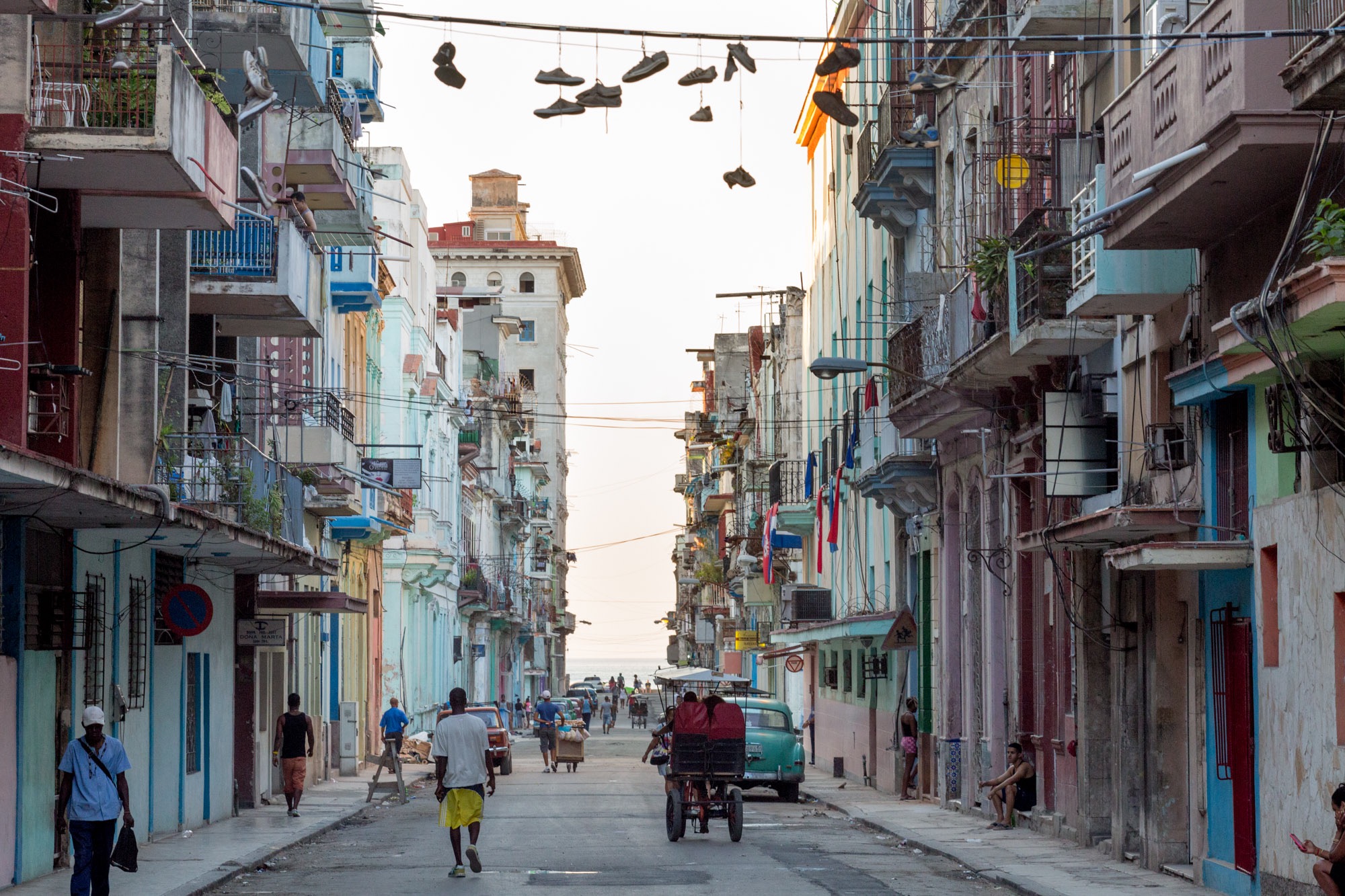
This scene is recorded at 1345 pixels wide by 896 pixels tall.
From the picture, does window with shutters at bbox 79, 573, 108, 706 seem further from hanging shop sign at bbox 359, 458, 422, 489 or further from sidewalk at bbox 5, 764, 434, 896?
hanging shop sign at bbox 359, 458, 422, 489

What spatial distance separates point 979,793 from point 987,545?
3.38 metres

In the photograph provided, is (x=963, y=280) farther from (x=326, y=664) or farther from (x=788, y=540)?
(x=788, y=540)

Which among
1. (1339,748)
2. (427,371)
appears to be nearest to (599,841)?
(1339,748)

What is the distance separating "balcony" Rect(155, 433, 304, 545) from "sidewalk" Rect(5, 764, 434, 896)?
367cm

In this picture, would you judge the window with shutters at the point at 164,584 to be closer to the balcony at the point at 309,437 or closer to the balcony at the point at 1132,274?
the balcony at the point at 309,437

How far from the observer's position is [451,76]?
12555 millimetres

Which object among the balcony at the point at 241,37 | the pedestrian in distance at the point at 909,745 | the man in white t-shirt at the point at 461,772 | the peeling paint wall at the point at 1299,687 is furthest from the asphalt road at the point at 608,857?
the balcony at the point at 241,37

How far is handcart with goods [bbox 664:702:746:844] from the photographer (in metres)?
21.9

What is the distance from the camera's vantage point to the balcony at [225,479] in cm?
2284

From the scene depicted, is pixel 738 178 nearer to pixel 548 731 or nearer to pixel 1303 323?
pixel 1303 323

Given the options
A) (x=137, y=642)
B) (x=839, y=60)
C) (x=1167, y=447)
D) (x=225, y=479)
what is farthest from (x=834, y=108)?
(x=225, y=479)

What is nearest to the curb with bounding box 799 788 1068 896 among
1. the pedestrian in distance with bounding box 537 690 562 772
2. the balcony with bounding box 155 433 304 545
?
the balcony with bounding box 155 433 304 545

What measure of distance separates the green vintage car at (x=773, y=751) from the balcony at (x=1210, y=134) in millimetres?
15971

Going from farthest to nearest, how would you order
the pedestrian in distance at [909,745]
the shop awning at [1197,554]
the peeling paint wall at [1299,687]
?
the pedestrian in distance at [909,745] → the shop awning at [1197,554] → the peeling paint wall at [1299,687]
